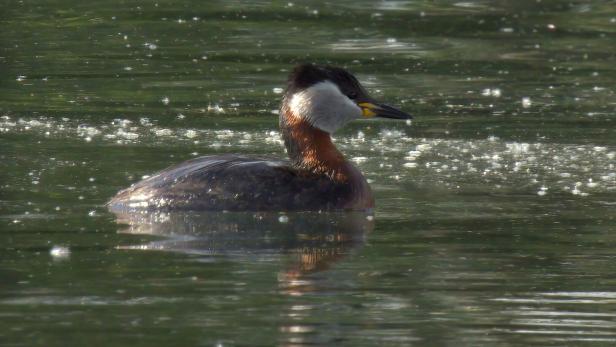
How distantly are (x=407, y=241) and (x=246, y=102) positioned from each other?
6365 millimetres

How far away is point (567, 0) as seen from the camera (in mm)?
24172

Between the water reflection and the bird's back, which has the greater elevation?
the bird's back

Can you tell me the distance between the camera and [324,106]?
510 inches

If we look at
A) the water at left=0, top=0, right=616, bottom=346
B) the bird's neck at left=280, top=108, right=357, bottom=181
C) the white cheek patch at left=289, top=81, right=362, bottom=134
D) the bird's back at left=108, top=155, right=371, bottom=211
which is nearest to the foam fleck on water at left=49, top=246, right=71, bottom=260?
the water at left=0, top=0, right=616, bottom=346

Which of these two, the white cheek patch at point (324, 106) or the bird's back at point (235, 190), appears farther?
the white cheek patch at point (324, 106)

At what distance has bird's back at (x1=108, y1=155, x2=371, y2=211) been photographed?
12.0 m

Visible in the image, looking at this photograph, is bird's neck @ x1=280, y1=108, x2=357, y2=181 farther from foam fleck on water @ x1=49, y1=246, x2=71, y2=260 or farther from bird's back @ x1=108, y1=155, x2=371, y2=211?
foam fleck on water @ x1=49, y1=246, x2=71, y2=260

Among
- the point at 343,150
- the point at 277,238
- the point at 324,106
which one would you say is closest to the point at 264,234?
the point at 277,238

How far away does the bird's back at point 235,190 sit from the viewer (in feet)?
39.5

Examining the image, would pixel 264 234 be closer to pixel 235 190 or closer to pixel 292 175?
pixel 235 190

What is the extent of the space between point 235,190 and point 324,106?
1.25 meters

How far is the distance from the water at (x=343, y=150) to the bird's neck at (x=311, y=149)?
1.55ft

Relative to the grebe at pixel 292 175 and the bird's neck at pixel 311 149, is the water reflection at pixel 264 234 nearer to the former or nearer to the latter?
the grebe at pixel 292 175

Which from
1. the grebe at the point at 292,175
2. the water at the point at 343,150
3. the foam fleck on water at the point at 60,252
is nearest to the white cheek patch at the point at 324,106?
the grebe at the point at 292,175
